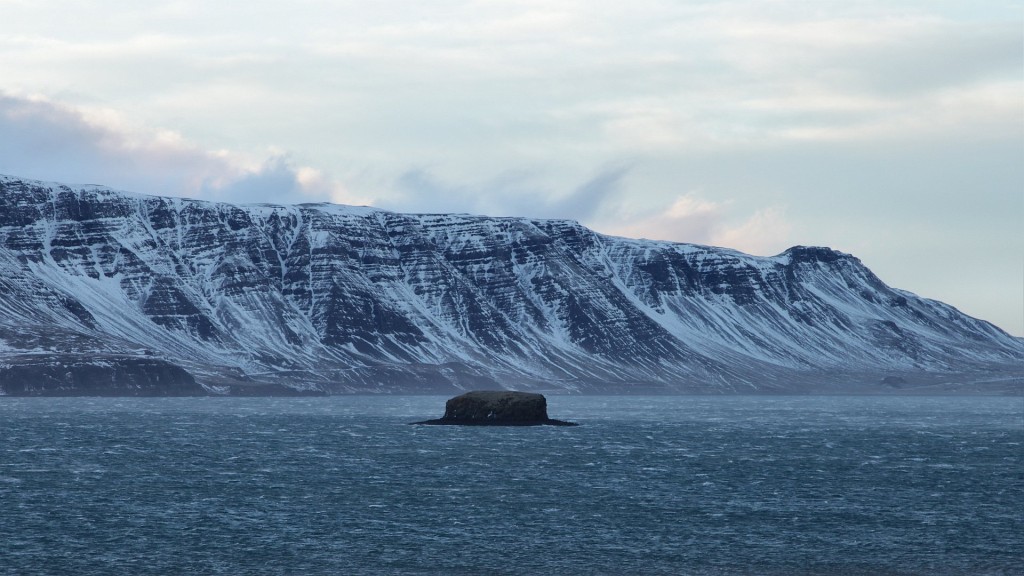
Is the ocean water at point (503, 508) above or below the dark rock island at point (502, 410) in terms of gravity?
below

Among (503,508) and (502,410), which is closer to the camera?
(503,508)

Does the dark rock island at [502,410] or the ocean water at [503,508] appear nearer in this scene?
the ocean water at [503,508]

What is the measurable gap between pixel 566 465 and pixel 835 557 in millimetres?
53987

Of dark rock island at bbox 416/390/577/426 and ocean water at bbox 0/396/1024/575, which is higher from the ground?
dark rock island at bbox 416/390/577/426

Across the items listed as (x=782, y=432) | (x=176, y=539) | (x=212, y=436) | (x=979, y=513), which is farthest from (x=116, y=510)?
(x=782, y=432)

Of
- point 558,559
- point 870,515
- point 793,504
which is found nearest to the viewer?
point 558,559

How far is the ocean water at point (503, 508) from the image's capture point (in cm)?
6956

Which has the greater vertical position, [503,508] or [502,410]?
[502,410]

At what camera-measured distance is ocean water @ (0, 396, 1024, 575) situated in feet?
228

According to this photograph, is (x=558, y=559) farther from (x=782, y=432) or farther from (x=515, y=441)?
(x=782, y=432)

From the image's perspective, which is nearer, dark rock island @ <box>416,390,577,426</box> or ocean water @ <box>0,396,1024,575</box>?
ocean water @ <box>0,396,1024,575</box>

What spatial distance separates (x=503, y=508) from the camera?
90.4m

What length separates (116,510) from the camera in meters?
87.5

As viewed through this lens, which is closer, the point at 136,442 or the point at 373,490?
the point at 373,490
